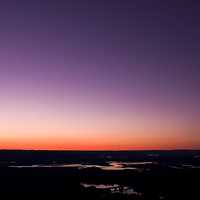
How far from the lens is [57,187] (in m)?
35.5

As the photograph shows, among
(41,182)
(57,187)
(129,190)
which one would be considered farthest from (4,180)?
(129,190)

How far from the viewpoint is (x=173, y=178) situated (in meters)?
43.8

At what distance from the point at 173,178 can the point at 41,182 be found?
1555cm

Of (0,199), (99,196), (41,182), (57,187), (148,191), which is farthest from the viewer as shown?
(41,182)

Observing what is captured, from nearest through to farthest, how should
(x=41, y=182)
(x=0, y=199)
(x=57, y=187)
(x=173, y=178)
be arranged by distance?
(x=0, y=199) → (x=57, y=187) → (x=41, y=182) → (x=173, y=178)

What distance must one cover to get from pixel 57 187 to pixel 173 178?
15.3 meters

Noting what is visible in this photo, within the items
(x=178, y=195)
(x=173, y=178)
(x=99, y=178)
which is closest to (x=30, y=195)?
(x=178, y=195)

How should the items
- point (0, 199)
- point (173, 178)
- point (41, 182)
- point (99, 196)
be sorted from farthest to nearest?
point (173, 178)
point (41, 182)
point (99, 196)
point (0, 199)

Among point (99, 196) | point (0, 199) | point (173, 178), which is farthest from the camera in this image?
point (173, 178)

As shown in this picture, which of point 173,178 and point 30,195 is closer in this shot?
point 30,195

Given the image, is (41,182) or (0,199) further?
(41,182)

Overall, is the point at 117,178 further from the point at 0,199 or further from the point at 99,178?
the point at 0,199

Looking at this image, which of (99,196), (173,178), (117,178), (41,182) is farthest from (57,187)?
(173,178)

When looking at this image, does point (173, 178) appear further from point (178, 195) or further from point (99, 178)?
point (178, 195)
